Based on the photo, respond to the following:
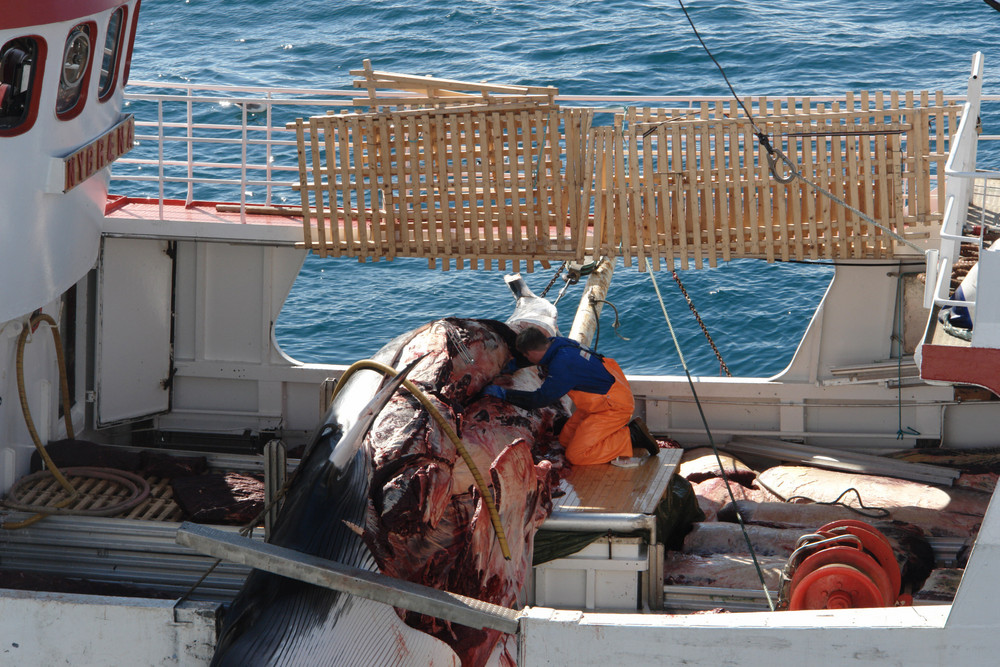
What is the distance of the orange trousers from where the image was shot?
8.53 meters

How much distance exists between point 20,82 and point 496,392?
166 inches

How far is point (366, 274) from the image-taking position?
21.0 m

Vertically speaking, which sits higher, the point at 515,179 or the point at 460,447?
the point at 515,179

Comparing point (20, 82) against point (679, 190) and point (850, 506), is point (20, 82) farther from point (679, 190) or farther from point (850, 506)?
point (850, 506)

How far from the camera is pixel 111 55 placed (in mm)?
9008

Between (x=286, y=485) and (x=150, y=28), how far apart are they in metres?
27.9

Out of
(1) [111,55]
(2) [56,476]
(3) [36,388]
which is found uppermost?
(1) [111,55]

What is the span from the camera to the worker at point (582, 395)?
8.31 metres

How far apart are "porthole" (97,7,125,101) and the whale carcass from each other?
11.6ft

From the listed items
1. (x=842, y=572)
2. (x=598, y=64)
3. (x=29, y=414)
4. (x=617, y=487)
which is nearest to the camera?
(x=842, y=572)

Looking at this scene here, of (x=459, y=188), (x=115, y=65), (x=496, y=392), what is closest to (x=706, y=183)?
(x=459, y=188)

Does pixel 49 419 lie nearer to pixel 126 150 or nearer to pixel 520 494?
pixel 126 150

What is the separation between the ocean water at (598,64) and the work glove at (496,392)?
30.0 feet

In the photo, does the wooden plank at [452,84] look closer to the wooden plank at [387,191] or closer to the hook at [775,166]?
the wooden plank at [387,191]
